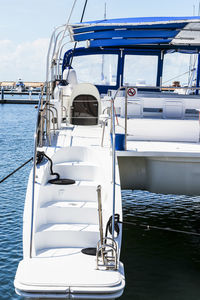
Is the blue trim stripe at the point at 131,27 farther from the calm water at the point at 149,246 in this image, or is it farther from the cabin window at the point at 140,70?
the calm water at the point at 149,246

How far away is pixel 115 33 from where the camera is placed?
8.76 meters

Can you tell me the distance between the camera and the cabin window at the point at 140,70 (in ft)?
37.7

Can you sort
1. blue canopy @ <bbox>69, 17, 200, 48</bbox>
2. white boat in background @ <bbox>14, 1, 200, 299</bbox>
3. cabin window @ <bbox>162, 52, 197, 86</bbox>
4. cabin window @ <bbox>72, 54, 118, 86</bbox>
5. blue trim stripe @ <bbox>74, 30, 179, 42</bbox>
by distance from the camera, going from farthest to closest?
cabin window @ <bbox>162, 52, 197, 86</bbox> < cabin window @ <bbox>72, 54, 118, 86</bbox> < blue trim stripe @ <bbox>74, 30, 179, 42</bbox> < blue canopy @ <bbox>69, 17, 200, 48</bbox> < white boat in background @ <bbox>14, 1, 200, 299</bbox>

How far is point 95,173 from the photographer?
583cm

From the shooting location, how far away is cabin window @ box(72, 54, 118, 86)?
11.7m

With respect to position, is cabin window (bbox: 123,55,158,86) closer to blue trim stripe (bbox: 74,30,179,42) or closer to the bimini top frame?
the bimini top frame

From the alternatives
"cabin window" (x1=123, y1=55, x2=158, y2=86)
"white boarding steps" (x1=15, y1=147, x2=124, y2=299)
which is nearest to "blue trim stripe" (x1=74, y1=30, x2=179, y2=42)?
"cabin window" (x1=123, y1=55, x2=158, y2=86)

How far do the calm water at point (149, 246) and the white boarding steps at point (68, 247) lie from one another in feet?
5.17

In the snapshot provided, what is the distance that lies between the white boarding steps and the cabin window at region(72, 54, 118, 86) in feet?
19.8

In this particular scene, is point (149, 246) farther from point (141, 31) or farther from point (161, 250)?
point (141, 31)

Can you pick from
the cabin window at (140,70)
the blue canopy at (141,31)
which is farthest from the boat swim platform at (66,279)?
the cabin window at (140,70)

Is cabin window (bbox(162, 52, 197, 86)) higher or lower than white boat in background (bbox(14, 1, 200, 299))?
higher

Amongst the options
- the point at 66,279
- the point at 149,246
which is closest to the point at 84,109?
the point at 149,246

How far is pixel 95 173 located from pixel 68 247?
159 centimetres
